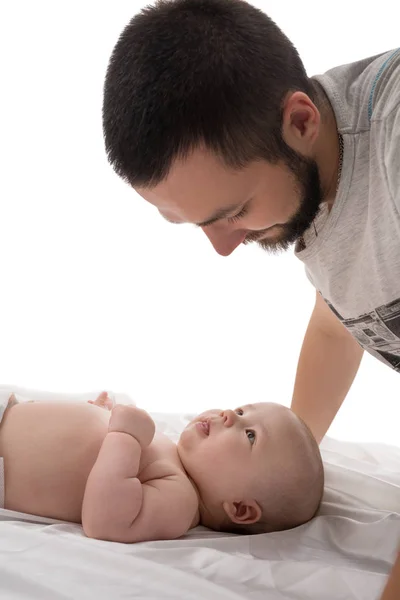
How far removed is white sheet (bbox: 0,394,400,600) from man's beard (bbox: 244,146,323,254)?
0.56 metres

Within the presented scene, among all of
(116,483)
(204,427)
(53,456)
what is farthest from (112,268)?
(116,483)

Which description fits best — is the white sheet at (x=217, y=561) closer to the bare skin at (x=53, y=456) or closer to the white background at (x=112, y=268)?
the bare skin at (x=53, y=456)

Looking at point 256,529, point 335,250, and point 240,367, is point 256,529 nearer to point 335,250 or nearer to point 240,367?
point 335,250

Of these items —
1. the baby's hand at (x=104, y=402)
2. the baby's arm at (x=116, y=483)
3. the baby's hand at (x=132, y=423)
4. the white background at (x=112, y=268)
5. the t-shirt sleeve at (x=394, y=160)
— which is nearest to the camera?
the t-shirt sleeve at (x=394, y=160)

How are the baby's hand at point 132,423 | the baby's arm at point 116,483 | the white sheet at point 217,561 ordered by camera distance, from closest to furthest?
the white sheet at point 217,561
the baby's arm at point 116,483
the baby's hand at point 132,423

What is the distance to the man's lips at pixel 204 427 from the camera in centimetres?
173

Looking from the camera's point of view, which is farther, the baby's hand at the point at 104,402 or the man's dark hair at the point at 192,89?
the baby's hand at the point at 104,402

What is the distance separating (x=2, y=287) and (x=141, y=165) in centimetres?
166

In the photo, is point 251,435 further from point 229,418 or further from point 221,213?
point 221,213

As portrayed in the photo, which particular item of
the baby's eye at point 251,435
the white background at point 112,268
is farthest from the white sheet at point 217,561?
the white background at point 112,268

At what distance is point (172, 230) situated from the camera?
2883mm

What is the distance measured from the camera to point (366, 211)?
137 centimetres

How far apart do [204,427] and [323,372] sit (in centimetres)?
35

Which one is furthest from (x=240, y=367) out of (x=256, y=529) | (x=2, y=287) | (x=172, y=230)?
(x=256, y=529)
